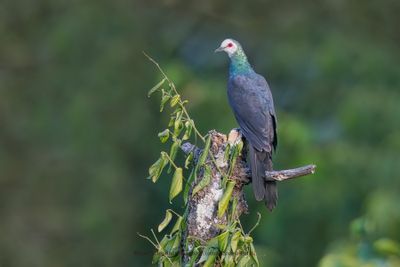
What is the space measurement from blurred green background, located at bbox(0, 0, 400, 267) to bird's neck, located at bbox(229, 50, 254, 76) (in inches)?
50.6

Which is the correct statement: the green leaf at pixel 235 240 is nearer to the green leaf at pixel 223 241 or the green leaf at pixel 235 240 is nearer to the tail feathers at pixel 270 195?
the green leaf at pixel 223 241

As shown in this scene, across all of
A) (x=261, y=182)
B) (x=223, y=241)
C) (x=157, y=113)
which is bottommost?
(x=157, y=113)

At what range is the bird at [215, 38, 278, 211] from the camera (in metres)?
4.49

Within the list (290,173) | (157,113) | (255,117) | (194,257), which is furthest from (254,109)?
(157,113)

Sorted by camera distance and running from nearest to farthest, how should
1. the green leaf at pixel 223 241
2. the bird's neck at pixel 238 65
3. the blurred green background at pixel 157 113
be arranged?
the green leaf at pixel 223 241 < the bird's neck at pixel 238 65 < the blurred green background at pixel 157 113

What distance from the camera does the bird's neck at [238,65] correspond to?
559 centimetres

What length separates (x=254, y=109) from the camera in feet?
17.3

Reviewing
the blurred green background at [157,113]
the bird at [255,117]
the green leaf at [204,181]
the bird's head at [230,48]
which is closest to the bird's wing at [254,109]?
the bird at [255,117]

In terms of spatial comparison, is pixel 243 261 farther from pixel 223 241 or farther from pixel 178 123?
pixel 178 123

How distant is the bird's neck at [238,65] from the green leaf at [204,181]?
162cm

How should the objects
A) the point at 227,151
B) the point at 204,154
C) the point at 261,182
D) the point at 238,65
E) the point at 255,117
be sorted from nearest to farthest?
the point at 204,154 < the point at 227,151 < the point at 261,182 < the point at 255,117 < the point at 238,65

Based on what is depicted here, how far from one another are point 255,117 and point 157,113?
13.2ft

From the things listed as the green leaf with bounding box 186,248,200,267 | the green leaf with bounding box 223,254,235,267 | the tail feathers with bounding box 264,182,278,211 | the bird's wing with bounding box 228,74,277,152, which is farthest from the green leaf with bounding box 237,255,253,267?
the bird's wing with bounding box 228,74,277,152

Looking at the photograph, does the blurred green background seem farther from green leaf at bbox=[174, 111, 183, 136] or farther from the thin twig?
green leaf at bbox=[174, 111, 183, 136]
